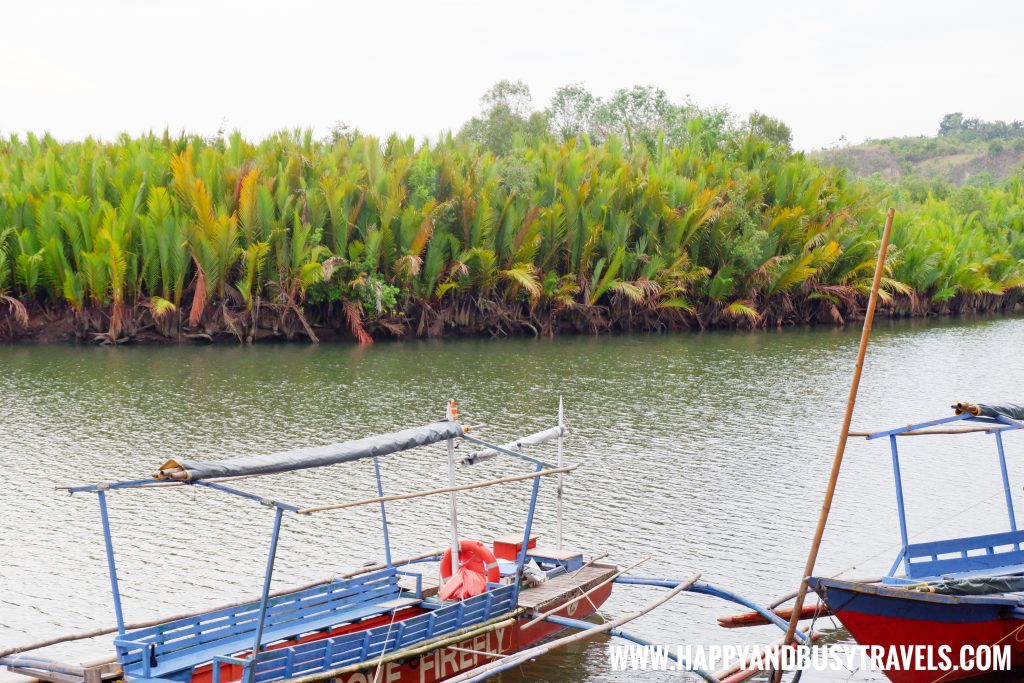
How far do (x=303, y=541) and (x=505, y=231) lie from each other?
23.1 meters

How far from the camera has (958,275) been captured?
45.5 metres

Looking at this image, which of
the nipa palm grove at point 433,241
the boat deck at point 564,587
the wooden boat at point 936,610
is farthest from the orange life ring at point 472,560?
the nipa palm grove at point 433,241

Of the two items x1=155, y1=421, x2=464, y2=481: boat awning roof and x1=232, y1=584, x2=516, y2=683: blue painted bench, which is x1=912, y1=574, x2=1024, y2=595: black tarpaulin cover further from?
x1=155, y1=421, x2=464, y2=481: boat awning roof

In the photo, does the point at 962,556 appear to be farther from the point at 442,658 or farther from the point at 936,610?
the point at 442,658

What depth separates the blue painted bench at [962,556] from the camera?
447 inches

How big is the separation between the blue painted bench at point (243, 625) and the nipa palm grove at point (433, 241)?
2263 centimetres

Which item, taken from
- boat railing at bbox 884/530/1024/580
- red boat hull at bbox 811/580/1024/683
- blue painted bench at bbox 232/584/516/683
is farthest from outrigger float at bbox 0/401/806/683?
boat railing at bbox 884/530/1024/580

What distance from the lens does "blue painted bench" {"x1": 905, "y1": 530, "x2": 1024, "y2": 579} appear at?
11.3 metres

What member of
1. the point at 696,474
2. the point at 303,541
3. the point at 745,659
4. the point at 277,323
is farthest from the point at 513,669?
the point at 277,323

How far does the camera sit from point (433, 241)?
3553cm

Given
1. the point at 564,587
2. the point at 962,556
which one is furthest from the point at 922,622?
the point at 564,587

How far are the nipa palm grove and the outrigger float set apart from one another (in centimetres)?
2253

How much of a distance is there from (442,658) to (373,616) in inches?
36.6

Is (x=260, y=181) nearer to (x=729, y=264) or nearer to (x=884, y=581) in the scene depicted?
(x=729, y=264)
